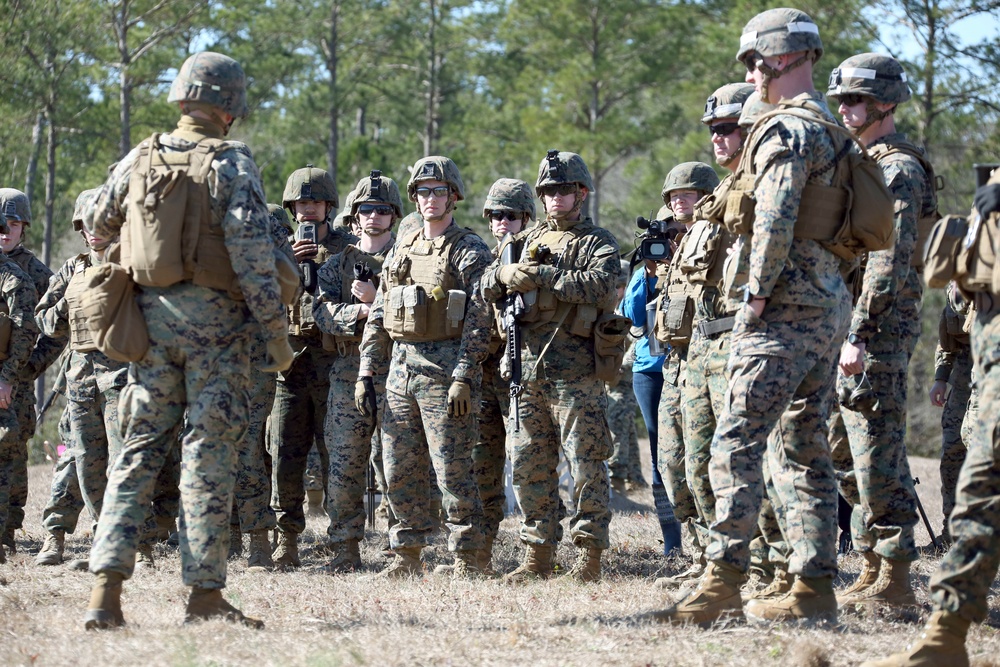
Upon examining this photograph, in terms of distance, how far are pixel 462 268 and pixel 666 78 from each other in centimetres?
2185

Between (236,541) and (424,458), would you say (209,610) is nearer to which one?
(424,458)

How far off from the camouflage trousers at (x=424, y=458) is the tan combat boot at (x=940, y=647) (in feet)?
11.8

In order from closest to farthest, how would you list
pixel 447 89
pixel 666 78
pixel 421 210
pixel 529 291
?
pixel 529 291 < pixel 421 210 < pixel 666 78 < pixel 447 89

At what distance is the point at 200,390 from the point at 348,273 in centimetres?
326

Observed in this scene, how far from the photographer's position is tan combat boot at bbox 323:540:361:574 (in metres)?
8.45

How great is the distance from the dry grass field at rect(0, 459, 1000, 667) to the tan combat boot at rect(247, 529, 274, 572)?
19.8 inches

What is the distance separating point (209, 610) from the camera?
5.83 m

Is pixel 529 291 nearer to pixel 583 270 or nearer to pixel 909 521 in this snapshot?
pixel 583 270

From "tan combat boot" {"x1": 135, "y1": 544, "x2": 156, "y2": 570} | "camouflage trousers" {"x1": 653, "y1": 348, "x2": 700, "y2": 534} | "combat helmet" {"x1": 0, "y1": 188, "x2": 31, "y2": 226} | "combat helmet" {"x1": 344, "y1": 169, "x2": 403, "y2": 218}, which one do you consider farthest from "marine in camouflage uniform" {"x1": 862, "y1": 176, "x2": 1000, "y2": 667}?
"combat helmet" {"x1": 0, "y1": 188, "x2": 31, "y2": 226}

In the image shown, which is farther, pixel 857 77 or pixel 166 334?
pixel 857 77

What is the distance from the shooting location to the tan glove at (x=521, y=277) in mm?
7727

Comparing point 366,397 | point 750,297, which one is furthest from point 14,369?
point 750,297

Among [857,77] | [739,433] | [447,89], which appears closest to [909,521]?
[739,433]

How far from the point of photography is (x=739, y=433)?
564 cm
